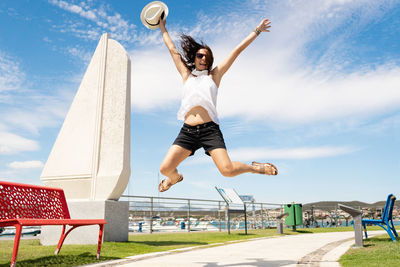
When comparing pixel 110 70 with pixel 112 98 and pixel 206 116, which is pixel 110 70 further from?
pixel 206 116

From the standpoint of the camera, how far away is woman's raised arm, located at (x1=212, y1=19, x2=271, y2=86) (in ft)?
14.4

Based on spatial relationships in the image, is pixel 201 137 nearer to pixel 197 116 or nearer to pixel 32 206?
pixel 197 116

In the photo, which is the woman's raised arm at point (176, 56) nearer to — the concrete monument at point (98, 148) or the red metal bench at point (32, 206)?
the red metal bench at point (32, 206)

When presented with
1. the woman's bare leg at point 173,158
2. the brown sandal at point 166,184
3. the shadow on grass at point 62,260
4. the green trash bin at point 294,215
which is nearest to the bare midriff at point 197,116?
the woman's bare leg at point 173,158

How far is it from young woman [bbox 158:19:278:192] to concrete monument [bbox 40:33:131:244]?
335 centimetres

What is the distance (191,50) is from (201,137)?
1255 millimetres

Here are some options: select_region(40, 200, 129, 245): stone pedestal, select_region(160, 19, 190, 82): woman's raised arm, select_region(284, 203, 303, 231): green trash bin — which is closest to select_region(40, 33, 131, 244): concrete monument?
select_region(40, 200, 129, 245): stone pedestal

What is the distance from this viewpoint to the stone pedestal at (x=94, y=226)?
7043mm

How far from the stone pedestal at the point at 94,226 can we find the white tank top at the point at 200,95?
382 centimetres

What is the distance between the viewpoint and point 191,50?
4.55 m

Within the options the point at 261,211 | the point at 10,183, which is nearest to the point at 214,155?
the point at 10,183

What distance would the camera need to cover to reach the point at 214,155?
3.92 m

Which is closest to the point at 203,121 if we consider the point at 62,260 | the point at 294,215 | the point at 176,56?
the point at 176,56

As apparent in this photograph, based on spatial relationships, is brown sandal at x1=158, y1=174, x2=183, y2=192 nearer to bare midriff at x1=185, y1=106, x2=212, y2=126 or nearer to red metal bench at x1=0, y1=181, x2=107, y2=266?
bare midriff at x1=185, y1=106, x2=212, y2=126
